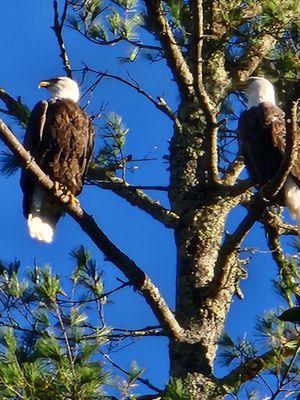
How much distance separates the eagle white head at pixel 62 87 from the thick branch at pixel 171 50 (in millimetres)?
587

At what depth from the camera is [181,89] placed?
5094 millimetres

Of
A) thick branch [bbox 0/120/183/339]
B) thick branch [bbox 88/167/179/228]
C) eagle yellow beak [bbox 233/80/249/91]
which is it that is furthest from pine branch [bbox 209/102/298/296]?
eagle yellow beak [bbox 233/80/249/91]

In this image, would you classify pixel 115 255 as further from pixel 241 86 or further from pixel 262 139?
pixel 241 86

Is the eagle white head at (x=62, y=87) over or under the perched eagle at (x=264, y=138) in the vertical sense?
over

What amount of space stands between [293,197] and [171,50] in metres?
0.81

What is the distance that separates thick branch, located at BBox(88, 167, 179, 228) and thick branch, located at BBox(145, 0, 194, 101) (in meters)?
0.49

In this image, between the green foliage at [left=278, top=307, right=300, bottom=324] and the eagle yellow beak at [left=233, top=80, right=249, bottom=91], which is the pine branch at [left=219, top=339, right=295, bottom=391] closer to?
the green foliage at [left=278, top=307, right=300, bottom=324]

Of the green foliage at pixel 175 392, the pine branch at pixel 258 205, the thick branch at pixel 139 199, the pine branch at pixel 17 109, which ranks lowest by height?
the green foliage at pixel 175 392

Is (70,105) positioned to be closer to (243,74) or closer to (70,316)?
(243,74)

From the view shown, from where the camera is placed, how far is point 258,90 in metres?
5.13

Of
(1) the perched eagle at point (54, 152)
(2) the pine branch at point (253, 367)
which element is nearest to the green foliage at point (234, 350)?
(2) the pine branch at point (253, 367)

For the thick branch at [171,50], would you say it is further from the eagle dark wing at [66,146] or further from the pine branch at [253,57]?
the eagle dark wing at [66,146]

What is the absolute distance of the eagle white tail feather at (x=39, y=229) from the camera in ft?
16.9

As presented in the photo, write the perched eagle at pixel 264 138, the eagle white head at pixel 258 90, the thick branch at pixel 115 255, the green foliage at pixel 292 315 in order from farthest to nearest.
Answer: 1. the eagle white head at pixel 258 90
2. the perched eagle at pixel 264 138
3. the thick branch at pixel 115 255
4. the green foliage at pixel 292 315
